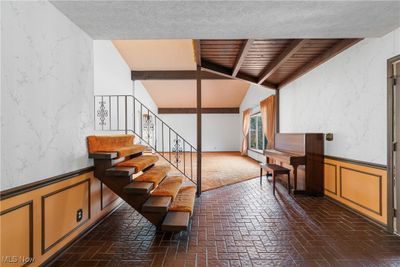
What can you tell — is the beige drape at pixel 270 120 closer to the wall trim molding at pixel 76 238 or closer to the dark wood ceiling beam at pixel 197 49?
the dark wood ceiling beam at pixel 197 49

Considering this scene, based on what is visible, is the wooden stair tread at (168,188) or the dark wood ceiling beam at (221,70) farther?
the dark wood ceiling beam at (221,70)

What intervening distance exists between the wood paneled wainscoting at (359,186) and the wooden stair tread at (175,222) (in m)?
2.46

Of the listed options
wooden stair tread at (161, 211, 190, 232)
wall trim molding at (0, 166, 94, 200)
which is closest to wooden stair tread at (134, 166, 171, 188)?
wooden stair tread at (161, 211, 190, 232)

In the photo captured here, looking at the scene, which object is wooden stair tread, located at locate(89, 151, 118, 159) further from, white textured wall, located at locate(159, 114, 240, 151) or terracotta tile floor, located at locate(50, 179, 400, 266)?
white textured wall, located at locate(159, 114, 240, 151)

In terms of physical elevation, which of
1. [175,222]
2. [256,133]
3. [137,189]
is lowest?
[175,222]

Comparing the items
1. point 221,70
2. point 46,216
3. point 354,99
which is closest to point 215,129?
point 221,70

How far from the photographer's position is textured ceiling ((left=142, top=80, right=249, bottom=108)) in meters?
9.01

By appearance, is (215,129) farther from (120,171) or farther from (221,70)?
(120,171)

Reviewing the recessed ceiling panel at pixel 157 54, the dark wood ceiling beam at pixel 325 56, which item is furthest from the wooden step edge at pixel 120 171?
the recessed ceiling panel at pixel 157 54

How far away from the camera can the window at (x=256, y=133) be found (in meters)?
8.66

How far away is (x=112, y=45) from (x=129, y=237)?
5377 mm

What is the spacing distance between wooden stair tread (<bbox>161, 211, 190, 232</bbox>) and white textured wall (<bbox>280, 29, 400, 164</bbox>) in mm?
2557

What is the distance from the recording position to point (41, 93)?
1900 millimetres

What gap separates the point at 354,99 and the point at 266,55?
1614mm
